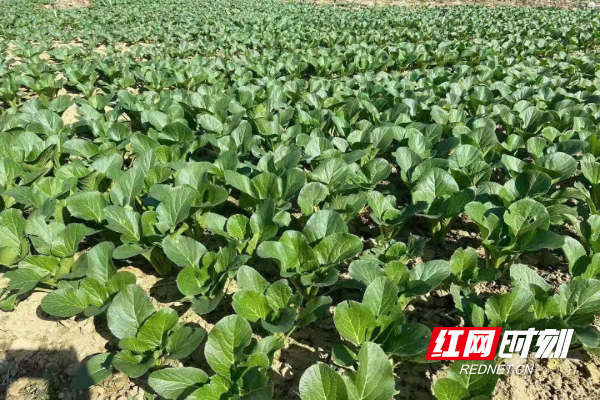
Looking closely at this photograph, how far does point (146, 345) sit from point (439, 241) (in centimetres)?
208

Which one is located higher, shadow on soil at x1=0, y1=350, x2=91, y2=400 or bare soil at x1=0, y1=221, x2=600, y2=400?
bare soil at x1=0, y1=221, x2=600, y2=400

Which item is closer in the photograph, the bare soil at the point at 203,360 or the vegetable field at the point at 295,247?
the vegetable field at the point at 295,247

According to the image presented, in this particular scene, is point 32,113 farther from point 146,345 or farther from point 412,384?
point 412,384

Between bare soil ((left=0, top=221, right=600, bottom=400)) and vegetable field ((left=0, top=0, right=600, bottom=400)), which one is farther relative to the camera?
bare soil ((left=0, top=221, right=600, bottom=400))

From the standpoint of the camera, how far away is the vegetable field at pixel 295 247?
72.6 inches

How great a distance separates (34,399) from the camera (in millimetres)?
1940

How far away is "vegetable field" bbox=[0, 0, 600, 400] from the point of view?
1.84 m

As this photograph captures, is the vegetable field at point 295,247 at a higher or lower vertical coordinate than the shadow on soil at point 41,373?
higher

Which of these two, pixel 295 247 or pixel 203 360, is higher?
pixel 295 247

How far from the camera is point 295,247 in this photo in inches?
88.8

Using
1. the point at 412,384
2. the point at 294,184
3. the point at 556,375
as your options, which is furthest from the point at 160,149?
the point at 556,375

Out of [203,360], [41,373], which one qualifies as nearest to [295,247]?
[203,360]

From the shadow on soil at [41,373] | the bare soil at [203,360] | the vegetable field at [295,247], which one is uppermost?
the vegetable field at [295,247]

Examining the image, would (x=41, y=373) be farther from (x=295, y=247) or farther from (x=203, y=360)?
(x=295, y=247)
